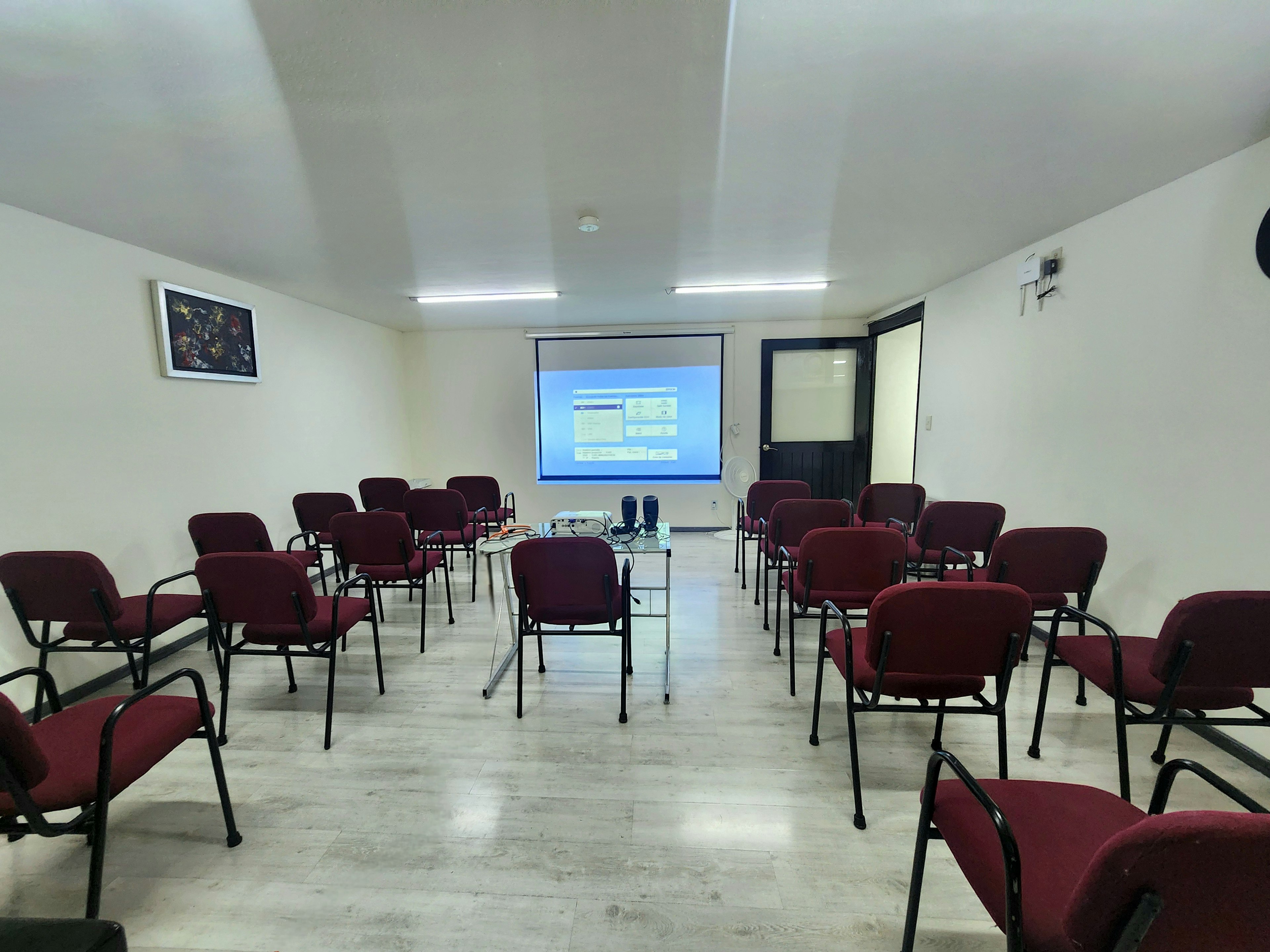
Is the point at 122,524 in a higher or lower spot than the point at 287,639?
higher

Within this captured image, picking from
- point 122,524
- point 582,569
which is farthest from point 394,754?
point 122,524

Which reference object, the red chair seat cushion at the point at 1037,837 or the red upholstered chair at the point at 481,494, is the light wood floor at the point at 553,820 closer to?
the red chair seat cushion at the point at 1037,837

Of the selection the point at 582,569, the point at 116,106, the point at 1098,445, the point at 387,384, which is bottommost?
the point at 582,569

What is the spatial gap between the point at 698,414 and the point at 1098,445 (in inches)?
149

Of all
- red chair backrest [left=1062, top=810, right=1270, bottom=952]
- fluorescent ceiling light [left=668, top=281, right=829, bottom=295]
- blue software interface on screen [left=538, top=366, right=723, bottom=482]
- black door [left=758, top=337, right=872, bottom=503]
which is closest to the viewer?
red chair backrest [left=1062, top=810, right=1270, bottom=952]

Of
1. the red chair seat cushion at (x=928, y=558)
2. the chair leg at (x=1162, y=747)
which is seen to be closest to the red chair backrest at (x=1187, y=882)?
the chair leg at (x=1162, y=747)

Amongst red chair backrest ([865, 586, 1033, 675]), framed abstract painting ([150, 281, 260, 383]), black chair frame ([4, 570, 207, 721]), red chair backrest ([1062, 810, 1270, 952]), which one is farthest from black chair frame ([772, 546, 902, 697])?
framed abstract painting ([150, 281, 260, 383])

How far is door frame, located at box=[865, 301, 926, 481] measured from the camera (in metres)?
4.63

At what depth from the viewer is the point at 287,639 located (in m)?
2.17

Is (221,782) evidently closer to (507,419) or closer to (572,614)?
(572,614)

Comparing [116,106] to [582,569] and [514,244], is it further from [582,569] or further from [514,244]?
[582,569]

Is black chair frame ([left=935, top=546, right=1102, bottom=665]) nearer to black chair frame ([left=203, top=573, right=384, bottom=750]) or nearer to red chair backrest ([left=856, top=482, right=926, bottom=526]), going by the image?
red chair backrest ([left=856, top=482, right=926, bottom=526])

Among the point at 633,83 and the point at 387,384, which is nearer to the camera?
the point at 633,83

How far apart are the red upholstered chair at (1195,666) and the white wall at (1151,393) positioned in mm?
761
